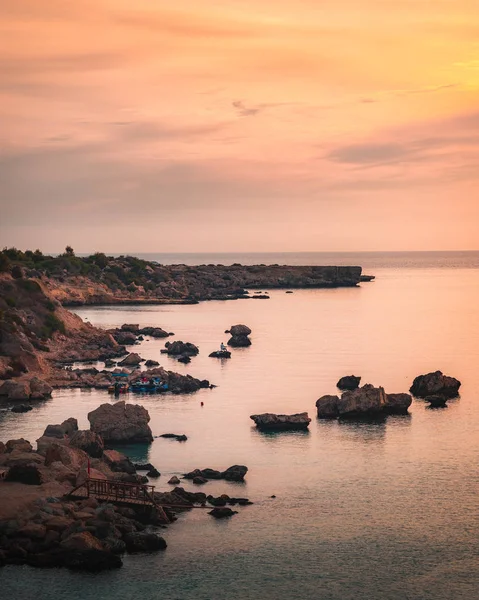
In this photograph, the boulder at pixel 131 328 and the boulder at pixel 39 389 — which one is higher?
the boulder at pixel 131 328

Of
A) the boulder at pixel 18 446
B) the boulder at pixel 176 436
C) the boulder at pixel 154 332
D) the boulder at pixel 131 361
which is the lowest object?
the boulder at pixel 176 436

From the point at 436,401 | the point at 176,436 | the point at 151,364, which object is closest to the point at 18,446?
the point at 176,436

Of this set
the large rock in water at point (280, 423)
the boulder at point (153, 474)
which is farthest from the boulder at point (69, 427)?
the large rock in water at point (280, 423)

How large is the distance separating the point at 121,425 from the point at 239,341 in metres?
76.2

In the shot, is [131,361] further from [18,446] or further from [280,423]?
[18,446]

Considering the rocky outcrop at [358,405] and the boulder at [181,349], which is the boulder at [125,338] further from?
the rocky outcrop at [358,405]

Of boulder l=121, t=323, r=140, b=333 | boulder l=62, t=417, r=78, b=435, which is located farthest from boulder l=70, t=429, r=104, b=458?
boulder l=121, t=323, r=140, b=333

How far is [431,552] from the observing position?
62250 mm

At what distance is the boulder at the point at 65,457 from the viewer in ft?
238

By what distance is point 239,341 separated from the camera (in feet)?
535

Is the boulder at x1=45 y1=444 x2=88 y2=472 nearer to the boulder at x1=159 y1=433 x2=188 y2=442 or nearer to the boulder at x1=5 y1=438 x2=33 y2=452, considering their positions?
the boulder at x1=5 y1=438 x2=33 y2=452

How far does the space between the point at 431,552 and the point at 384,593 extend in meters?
7.31

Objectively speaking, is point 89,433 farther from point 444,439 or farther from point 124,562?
point 444,439

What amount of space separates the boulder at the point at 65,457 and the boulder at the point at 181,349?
77.9 m
